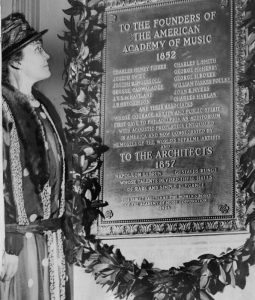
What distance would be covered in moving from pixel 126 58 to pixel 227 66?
365 millimetres

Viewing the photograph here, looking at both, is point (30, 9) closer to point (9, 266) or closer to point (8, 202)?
point (8, 202)

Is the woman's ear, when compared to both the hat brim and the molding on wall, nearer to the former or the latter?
the hat brim

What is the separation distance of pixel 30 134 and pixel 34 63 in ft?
0.83

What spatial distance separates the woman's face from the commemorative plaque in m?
0.23

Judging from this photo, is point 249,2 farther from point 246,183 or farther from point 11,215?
point 11,215

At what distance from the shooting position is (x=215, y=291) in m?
2.93

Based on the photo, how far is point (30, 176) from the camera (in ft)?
10.7

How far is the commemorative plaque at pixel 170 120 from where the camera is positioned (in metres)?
3.02

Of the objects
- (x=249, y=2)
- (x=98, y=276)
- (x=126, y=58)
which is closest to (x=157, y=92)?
(x=126, y=58)

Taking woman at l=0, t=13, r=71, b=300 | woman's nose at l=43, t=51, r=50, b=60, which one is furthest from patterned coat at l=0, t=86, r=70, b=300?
woman's nose at l=43, t=51, r=50, b=60

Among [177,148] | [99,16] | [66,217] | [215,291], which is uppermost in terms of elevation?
[99,16]

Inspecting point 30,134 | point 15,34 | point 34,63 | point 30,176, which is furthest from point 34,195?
point 15,34

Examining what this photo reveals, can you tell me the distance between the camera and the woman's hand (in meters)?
3.21

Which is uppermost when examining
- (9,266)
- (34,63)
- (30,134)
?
(34,63)
